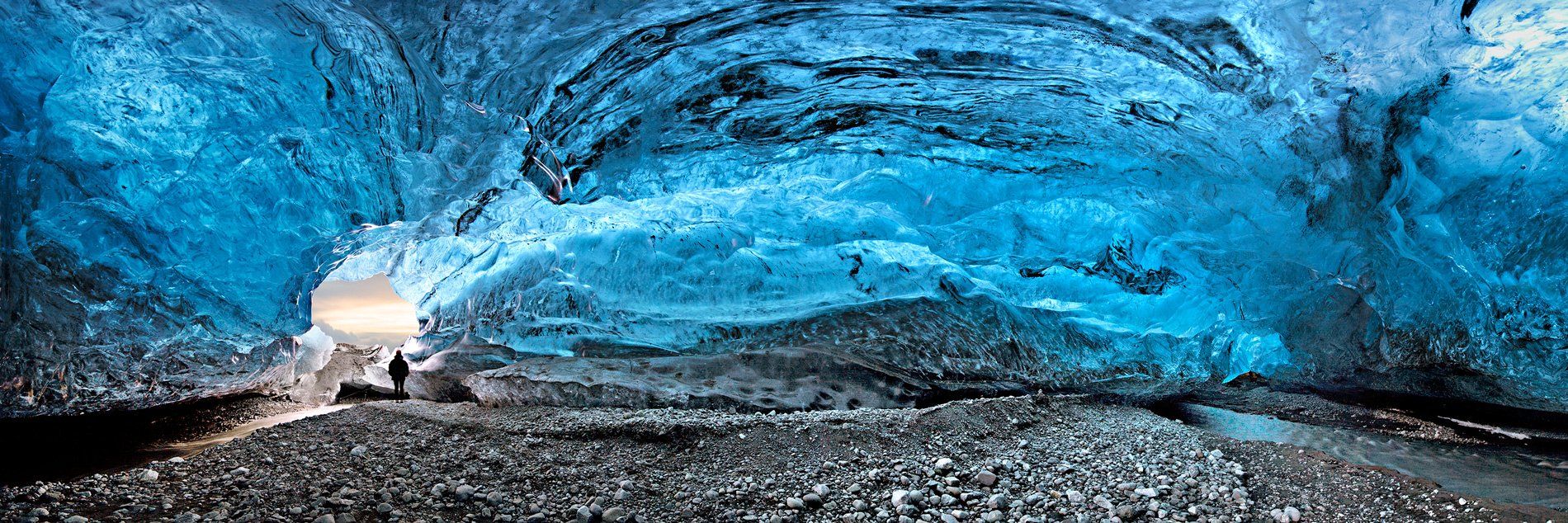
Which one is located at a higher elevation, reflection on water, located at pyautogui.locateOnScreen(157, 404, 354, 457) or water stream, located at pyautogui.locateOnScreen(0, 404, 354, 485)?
water stream, located at pyautogui.locateOnScreen(0, 404, 354, 485)

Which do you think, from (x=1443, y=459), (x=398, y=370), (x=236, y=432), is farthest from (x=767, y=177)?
(x=1443, y=459)

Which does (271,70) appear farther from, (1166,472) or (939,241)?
(1166,472)

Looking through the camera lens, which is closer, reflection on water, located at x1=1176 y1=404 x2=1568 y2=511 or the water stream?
the water stream

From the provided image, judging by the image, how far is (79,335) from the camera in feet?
17.1

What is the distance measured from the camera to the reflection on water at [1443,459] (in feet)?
22.5

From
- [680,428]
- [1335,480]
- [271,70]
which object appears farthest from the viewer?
[680,428]

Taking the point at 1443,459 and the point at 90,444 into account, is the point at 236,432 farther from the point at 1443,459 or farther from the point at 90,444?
the point at 1443,459

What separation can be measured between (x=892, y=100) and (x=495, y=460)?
192 inches

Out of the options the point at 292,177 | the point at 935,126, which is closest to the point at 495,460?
the point at 292,177

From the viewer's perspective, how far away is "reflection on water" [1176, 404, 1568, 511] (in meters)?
6.86

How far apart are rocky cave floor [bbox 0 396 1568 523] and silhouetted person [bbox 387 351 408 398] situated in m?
2.30

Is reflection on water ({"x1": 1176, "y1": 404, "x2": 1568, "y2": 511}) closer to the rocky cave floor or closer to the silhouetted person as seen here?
the rocky cave floor

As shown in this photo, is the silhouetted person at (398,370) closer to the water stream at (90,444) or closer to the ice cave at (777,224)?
the ice cave at (777,224)

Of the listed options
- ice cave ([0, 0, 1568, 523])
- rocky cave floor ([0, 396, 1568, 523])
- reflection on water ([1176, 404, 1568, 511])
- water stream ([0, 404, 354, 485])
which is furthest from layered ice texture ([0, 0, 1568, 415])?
reflection on water ([1176, 404, 1568, 511])
